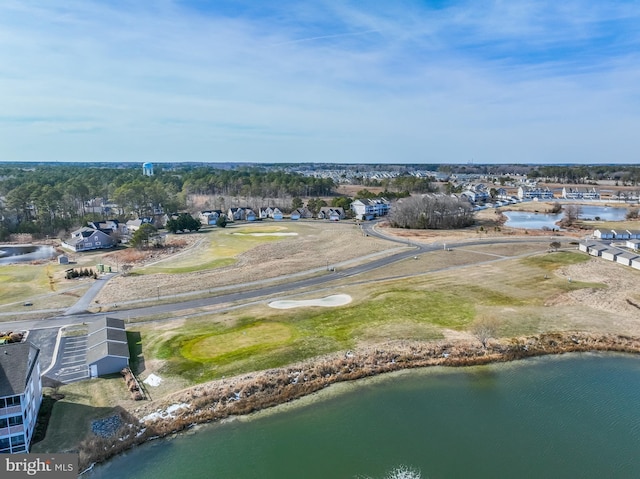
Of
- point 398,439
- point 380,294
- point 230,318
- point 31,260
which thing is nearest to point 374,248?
point 380,294

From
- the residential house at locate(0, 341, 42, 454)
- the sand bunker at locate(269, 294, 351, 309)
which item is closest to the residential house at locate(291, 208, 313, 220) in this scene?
the sand bunker at locate(269, 294, 351, 309)

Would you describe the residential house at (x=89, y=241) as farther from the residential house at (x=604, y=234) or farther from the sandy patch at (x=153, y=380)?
the residential house at (x=604, y=234)

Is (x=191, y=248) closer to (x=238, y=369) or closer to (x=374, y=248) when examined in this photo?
(x=374, y=248)

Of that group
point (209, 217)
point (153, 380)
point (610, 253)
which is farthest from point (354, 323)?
point (209, 217)

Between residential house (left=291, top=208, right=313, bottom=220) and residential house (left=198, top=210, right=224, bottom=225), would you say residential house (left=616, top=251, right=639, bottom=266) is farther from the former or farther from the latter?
residential house (left=198, top=210, right=224, bottom=225)

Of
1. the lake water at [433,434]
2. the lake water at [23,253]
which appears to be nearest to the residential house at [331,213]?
the lake water at [23,253]

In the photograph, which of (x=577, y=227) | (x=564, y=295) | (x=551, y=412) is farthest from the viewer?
(x=577, y=227)

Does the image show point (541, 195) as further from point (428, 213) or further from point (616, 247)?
point (616, 247)
